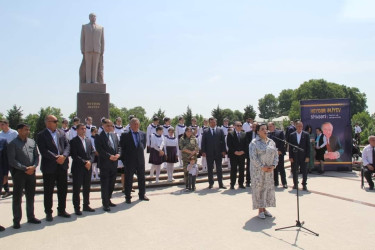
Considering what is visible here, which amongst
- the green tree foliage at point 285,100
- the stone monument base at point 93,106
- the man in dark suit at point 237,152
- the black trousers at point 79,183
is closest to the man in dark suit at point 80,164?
the black trousers at point 79,183

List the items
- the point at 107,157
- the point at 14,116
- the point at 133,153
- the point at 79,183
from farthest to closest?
the point at 14,116 < the point at 133,153 < the point at 107,157 < the point at 79,183

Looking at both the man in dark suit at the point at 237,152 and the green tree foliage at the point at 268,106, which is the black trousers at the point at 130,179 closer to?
the man in dark suit at the point at 237,152

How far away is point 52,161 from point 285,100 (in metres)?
109

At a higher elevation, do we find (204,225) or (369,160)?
(369,160)

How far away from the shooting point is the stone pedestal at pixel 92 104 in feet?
38.3

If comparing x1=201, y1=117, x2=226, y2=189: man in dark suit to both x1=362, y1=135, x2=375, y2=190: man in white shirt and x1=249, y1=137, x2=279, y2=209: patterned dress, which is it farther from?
x1=362, y1=135, x2=375, y2=190: man in white shirt

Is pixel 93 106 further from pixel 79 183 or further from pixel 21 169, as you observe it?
pixel 21 169

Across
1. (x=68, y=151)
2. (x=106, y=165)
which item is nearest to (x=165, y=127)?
(x=106, y=165)

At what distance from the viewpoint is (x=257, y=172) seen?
19.5 ft

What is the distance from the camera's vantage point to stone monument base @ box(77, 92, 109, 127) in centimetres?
1166

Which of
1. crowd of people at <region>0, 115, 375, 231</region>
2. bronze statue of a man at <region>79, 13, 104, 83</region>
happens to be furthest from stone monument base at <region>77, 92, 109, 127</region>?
crowd of people at <region>0, 115, 375, 231</region>

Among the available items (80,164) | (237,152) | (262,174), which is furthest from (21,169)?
(237,152)

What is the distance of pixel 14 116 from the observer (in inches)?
1508

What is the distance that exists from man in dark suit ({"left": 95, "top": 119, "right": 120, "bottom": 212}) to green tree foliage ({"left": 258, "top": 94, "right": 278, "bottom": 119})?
116 metres
